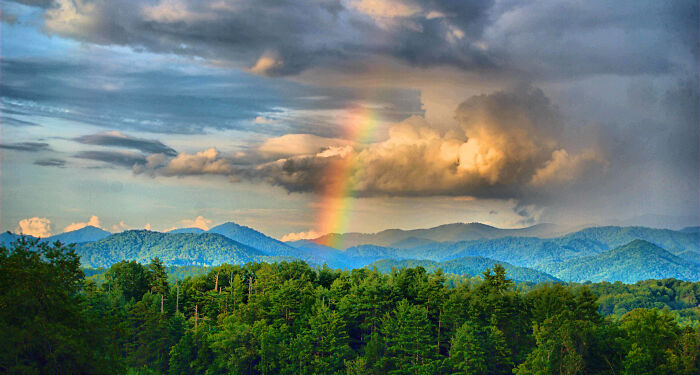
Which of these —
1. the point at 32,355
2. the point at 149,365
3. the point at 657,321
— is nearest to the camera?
the point at 32,355

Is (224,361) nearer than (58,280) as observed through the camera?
No

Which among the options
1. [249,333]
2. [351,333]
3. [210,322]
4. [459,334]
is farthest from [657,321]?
[210,322]

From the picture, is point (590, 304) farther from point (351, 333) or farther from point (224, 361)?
point (224, 361)

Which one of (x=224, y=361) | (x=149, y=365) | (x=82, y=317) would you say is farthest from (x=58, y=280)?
(x=149, y=365)

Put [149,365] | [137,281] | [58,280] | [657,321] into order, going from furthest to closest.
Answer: [137,281] → [149,365] → [657,321] → [58,280]

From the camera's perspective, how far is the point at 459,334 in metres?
95.1

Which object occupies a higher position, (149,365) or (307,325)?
(307,325)

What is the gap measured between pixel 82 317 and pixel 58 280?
3745 mm

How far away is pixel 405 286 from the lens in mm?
113438

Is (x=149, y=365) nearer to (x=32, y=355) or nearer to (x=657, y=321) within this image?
(x=32, y=355)

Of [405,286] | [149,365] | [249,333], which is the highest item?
[405,286]

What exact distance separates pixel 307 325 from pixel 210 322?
20.0 metres

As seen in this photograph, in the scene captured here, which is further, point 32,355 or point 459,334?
point 459,334

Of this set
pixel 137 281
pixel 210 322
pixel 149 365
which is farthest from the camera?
pixel 137 281
